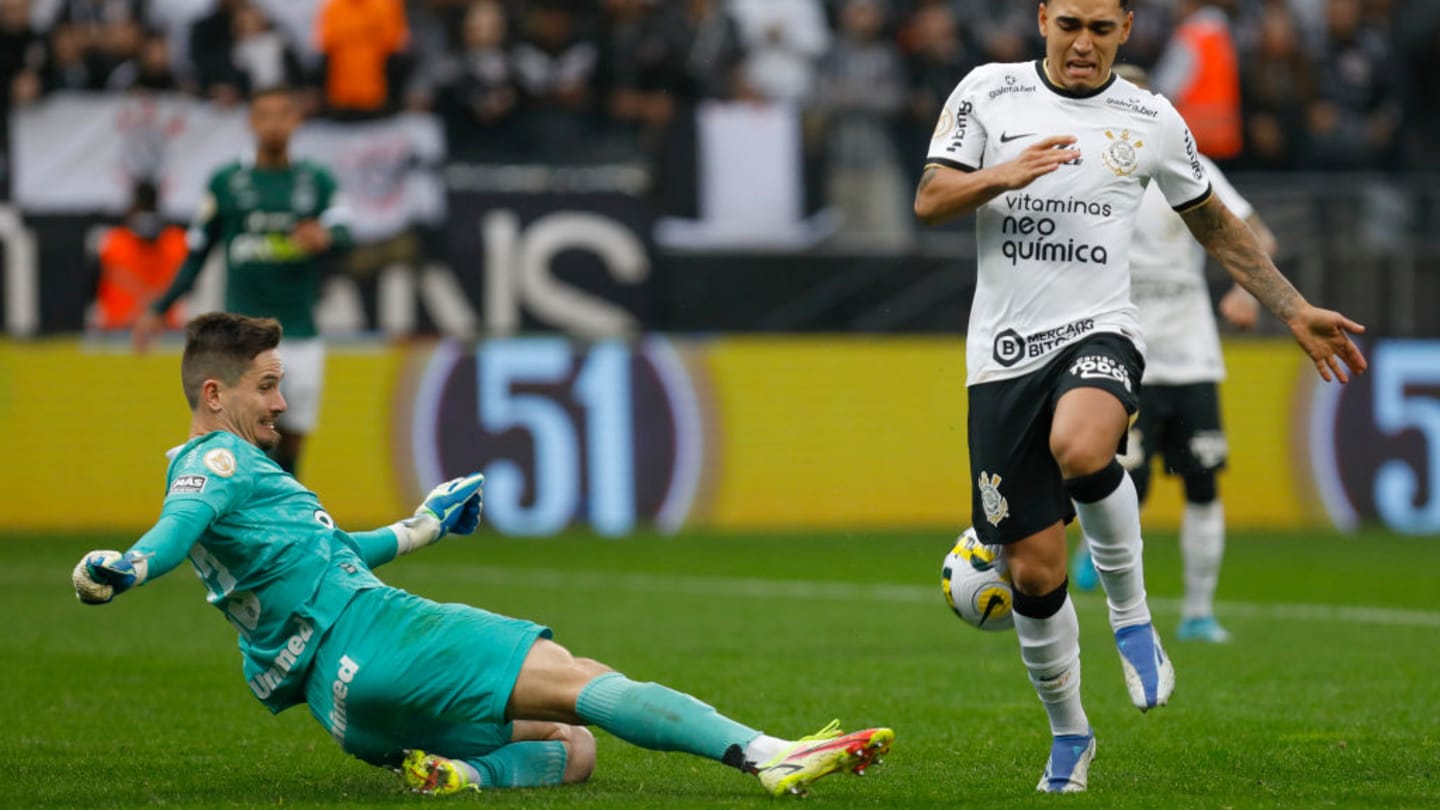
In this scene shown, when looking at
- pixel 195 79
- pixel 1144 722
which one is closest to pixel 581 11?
pixel 195 79

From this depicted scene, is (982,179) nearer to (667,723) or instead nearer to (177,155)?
(667,723)

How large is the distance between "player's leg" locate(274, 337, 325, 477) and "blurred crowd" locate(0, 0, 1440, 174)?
5.06 metres

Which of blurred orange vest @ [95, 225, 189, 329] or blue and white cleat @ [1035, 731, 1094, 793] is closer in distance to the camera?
blue and white cleat @ [1035, 731, 1094, 793]

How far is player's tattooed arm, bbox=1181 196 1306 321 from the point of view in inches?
258

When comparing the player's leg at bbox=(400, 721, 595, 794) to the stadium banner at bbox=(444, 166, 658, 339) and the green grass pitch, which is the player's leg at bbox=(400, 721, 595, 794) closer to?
the green grass pitch

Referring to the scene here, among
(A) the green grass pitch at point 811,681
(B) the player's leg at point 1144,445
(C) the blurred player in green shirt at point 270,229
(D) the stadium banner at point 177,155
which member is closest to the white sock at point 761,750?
(A) the green grass pitch at point 811,681

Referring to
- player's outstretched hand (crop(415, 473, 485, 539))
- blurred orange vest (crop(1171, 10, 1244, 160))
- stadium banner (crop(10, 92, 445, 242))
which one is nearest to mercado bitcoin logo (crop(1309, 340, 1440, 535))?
blurred orange vest (crop(1171, 10, 1244, 160))

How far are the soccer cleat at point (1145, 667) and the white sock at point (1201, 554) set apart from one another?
410 centimetres

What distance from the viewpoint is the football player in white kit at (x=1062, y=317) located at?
6.13m

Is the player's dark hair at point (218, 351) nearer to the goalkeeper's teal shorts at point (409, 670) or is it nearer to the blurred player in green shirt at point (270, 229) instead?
the goalkeeper's teal shorts at point (409, 670)

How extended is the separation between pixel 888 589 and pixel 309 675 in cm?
740

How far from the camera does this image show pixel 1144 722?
7.62 metres

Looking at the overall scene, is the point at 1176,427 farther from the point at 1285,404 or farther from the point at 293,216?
the point at 1285,404

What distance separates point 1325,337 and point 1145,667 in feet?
3.68
